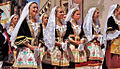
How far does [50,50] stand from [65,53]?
0.35 meters

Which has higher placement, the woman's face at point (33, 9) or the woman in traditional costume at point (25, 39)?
the woman's face at point (33, 9)

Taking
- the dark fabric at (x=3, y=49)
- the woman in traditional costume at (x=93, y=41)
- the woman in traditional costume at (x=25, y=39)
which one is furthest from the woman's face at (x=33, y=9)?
the woman in traditional costume at (x=93, y=41)

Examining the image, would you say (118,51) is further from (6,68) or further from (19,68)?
(6,68)

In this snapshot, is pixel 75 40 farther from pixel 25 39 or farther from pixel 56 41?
pixel 25 39

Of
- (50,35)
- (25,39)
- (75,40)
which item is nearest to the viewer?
(25,39)

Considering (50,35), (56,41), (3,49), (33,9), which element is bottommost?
(3,49)

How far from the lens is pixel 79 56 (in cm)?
523

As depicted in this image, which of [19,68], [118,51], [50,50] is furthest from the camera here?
[118,51]

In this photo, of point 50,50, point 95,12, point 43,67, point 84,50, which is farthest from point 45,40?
point 95,12

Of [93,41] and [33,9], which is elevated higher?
[33,9]

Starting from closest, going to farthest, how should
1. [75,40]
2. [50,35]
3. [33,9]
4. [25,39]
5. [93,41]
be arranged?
[25,39] < [33,9] < [50,35] < [75,40] < [93,41]

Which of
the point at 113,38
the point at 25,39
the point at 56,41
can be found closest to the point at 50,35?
the point at 56,41

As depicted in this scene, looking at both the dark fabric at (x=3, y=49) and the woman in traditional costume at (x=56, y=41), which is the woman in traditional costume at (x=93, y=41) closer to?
the woman in traditional costume at (x=56, y=41)

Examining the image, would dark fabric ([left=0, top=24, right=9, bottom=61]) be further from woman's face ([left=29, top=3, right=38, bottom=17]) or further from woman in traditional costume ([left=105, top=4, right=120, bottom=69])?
woman in traditional costume ([left=105, top=4, right=120, bottom=69])
